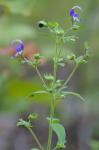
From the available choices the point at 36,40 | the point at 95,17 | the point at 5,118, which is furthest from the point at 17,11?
the point at 5,118

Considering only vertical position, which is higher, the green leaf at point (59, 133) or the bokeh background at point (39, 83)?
the bokeh background at point (39, 83)

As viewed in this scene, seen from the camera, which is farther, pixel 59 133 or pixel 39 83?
pixel 39 83

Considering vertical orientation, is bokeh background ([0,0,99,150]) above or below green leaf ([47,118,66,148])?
above

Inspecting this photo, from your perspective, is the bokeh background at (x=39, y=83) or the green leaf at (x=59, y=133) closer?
the green leaf at (x=59, y=133)

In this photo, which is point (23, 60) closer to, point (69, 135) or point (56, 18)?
point (56, 18)

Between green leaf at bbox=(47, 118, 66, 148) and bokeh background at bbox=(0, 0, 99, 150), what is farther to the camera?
bokeh background at bbox=(0, 0, 99, 150)

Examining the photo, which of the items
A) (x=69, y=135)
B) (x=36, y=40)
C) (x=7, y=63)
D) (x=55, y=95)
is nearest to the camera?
(x=55, y=95)

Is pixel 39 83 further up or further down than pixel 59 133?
further up

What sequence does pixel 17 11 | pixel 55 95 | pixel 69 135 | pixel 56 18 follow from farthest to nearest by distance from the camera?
pixel 69 135 → pixel 56 18 → pixel 17 11 → pixel 55 95
